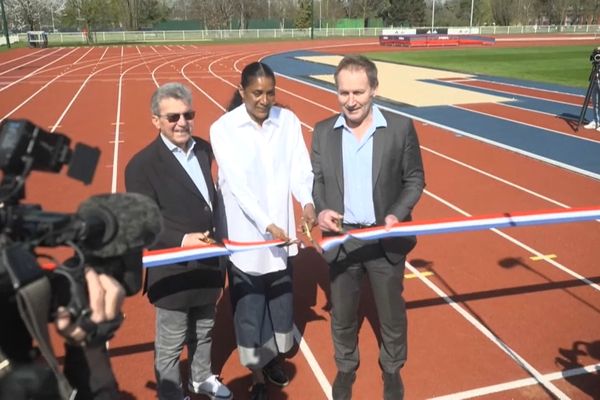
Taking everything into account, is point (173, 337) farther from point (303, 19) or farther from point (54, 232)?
point (303, 19)

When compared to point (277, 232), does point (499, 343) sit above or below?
below

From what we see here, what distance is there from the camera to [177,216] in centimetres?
272

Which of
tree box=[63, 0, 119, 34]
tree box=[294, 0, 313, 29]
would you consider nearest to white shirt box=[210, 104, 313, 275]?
tree box=[63, 0, 119, 34]

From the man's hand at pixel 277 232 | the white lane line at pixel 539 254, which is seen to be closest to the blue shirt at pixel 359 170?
the man's hand at pixel 277 232

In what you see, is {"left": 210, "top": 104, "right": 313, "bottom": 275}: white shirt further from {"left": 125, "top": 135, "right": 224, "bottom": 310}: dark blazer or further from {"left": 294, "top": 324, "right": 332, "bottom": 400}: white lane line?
{"left": 294, "top": 324, "right": 332, "bottom": 400}: white lane line

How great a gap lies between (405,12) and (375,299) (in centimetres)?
7466

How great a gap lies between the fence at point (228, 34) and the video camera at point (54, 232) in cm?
5182

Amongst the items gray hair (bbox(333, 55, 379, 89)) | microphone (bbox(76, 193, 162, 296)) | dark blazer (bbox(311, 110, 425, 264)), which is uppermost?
gray hair (bbox(333, 55, 379, 89))

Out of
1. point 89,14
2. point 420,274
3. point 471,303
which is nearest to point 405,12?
point 89,14

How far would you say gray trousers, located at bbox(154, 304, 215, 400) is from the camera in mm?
2811

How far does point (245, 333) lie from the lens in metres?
3.01

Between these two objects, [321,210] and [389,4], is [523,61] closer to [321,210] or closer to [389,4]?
[321,210]

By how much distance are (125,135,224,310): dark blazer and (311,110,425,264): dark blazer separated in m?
0.67

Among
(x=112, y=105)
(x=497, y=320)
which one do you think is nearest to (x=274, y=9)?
(x=112, y=105)
